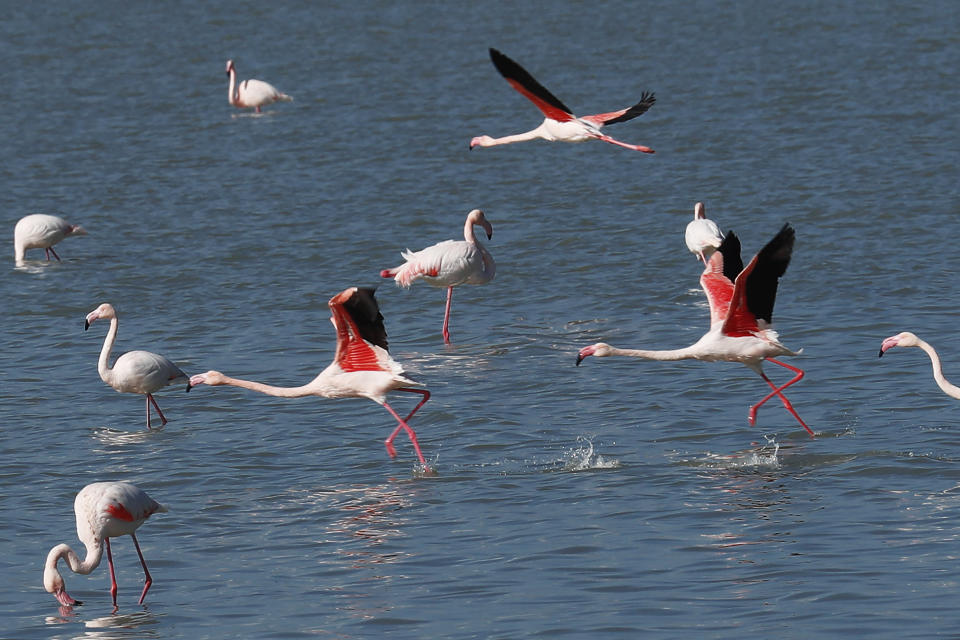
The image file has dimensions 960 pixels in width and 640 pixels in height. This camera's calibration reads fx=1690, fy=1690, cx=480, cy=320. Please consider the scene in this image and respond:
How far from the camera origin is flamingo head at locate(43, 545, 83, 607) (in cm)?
823

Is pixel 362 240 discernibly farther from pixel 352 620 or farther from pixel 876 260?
pixel 352 620

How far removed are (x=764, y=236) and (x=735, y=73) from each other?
13.0 metres

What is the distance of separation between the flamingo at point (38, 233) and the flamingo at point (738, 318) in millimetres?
8362

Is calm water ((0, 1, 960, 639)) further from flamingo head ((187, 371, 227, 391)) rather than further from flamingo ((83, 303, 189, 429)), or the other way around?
flamingo head ((187, 371, 227, 391))

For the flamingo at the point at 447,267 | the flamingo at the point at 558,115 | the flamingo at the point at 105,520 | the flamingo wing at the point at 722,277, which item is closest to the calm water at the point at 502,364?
the flamingo at the point at 105,520

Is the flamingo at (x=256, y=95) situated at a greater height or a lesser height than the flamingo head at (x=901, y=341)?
greater

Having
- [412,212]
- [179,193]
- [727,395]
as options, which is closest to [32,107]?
[179,193]

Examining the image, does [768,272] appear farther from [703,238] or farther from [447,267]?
[703,238]

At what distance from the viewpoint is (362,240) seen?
18.1 meters

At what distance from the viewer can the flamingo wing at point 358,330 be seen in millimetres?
10156

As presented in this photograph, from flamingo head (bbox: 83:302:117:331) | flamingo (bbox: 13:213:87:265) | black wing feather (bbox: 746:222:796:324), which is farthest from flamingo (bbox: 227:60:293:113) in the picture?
black wing feather (bbox: 746:222:796:324)

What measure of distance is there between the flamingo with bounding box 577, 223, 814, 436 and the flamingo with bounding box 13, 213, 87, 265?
8.36 meters

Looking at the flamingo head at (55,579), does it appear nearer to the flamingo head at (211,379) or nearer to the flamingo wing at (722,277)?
the flamingo head at (211,379)

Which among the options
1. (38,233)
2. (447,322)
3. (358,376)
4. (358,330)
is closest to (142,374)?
(358,376)
